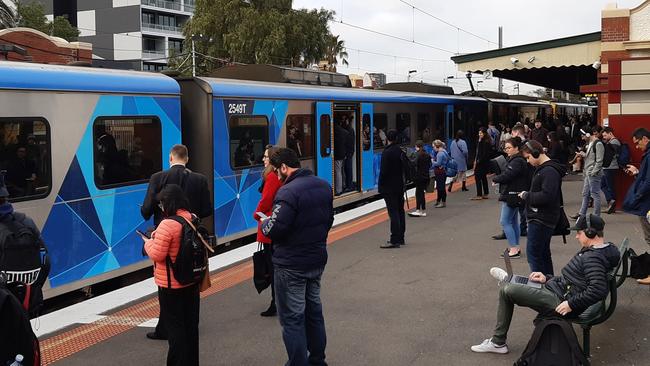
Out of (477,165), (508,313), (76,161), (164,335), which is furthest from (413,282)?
(477,165)

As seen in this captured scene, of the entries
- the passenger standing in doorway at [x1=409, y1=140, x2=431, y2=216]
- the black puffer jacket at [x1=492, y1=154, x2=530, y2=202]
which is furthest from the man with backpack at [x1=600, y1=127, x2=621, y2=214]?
the black puffer jacket at [x1=492, y1=154, x2=530, y2=202]

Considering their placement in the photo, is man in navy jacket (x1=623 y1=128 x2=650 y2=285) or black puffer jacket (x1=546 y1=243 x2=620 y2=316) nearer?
black puffer jacket (x1=546 y1=243 x2=620 y2=316)

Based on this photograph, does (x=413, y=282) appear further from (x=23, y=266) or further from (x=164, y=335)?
(x=23, y=266)

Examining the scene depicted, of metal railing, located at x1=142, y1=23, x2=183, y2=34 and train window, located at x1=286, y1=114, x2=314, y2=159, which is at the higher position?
metal railing, located at x1=142, y1=23, x2=183, y2=34

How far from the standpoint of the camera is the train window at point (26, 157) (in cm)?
663

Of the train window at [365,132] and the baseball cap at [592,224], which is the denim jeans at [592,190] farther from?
the baseball cap at [592,224]

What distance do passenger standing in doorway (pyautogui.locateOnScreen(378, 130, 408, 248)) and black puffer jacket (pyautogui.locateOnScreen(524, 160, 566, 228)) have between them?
10.9 feet

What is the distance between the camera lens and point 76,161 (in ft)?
24.5

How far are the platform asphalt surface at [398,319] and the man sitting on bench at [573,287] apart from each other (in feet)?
1.09

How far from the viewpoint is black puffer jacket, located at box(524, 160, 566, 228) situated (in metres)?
6.68

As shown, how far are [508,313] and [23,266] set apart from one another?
357 centimetres

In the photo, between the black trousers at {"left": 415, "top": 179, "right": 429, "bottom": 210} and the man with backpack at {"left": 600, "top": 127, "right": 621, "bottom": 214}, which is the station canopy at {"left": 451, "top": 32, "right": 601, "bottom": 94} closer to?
the man with backpack at {"left": 600, "top": 127, "right": 621, "bottom": 214}

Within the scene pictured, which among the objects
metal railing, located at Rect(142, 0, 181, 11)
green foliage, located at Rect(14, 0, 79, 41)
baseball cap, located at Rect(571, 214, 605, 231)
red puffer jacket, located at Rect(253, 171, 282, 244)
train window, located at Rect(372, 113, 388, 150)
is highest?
metal railing, located at Rect(142, 0, 181, 11)

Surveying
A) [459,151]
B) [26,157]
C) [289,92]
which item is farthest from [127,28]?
[26,157]
